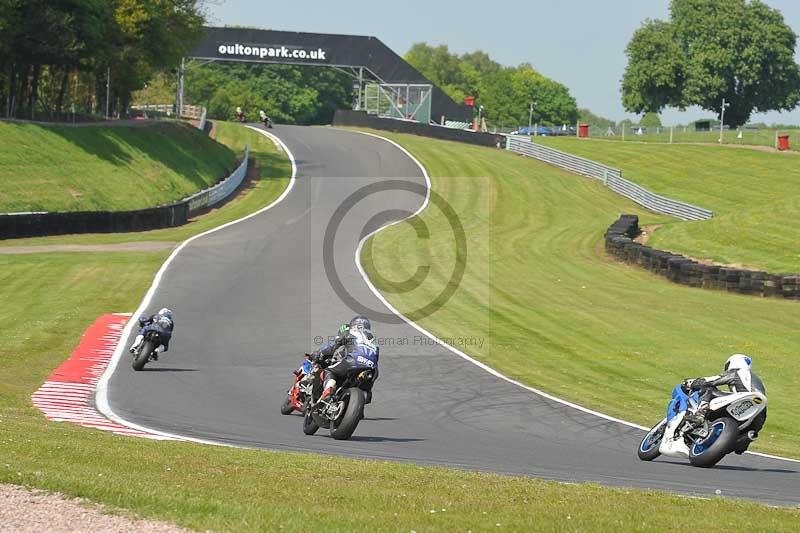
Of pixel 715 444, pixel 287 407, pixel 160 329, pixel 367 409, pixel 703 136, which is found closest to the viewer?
pixel 715 444

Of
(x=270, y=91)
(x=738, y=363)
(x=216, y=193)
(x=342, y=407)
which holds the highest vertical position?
(x=270, y=91)

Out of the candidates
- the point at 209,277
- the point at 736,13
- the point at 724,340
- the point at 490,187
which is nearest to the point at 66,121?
the point at 490,187

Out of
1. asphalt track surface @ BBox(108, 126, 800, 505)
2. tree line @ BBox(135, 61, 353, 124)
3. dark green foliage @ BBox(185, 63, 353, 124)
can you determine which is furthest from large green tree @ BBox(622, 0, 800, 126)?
asphalt track surface @ BBox(108, 126, 800, 505)

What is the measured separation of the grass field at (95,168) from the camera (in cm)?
4525

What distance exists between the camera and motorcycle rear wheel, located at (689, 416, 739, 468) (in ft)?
42.4

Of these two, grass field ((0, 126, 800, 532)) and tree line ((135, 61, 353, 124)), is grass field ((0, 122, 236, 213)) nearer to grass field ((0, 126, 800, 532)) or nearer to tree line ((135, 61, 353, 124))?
grass field ((0, 126, 800, 532))

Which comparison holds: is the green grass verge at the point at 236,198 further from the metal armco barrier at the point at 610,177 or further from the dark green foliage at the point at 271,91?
the dark green foliage at the point at 271,91

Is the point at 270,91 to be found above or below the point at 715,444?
above

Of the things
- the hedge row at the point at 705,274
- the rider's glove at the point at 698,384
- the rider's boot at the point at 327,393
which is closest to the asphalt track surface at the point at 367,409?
the rider's boot at the point at 327,393

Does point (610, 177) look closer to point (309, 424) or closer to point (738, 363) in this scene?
point (309, 424)

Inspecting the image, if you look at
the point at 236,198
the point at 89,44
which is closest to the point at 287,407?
the point at 236,198

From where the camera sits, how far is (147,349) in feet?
66.3

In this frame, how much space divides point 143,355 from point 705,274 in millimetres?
20548

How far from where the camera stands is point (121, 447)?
474 inches
